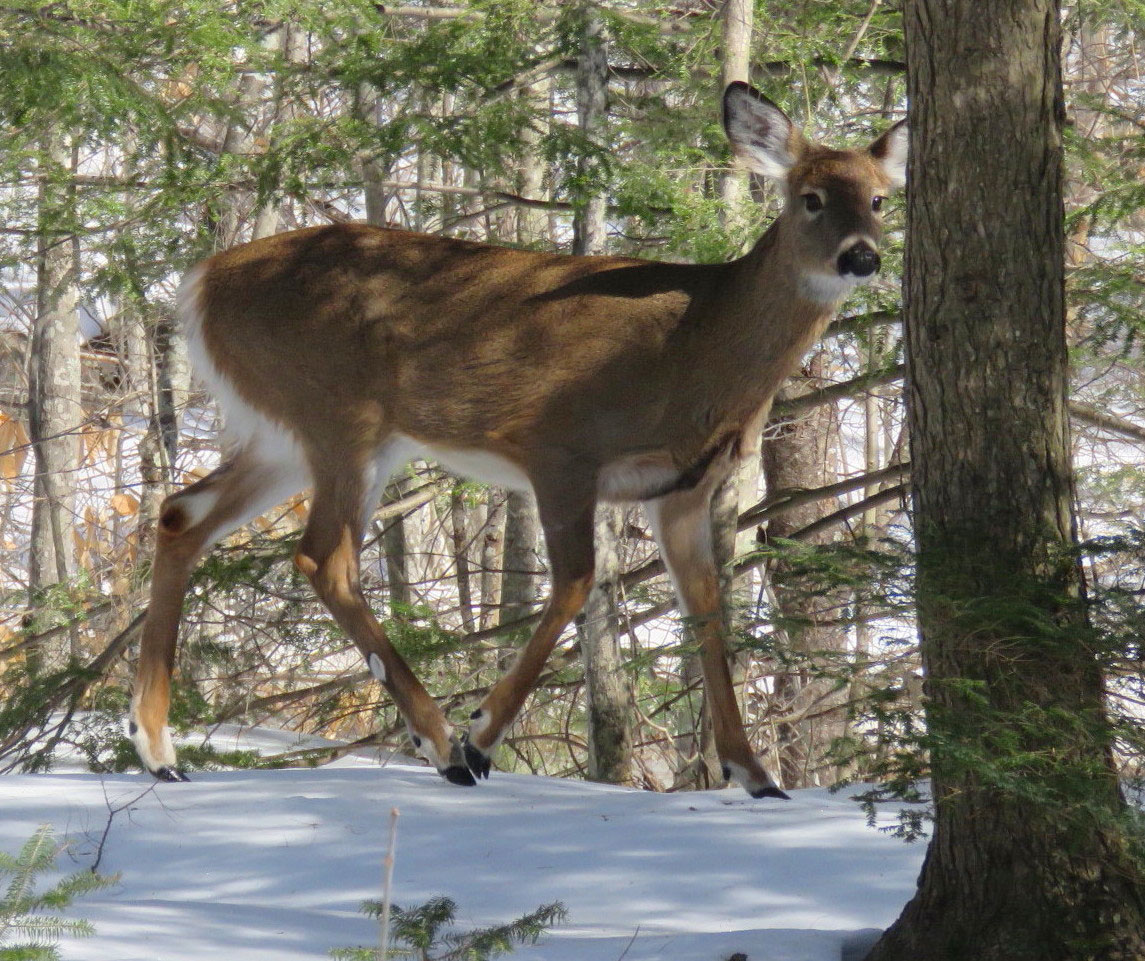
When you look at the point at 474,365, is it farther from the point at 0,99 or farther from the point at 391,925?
the point at 391,925

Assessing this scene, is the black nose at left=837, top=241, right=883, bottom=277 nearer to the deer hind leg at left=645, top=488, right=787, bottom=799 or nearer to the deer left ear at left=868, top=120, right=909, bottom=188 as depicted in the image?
the deer left ear at left=868, top=120, right=909, bottom=188

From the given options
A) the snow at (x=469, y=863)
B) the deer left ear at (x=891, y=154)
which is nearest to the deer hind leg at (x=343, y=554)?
the snow at (x=469, y=863)

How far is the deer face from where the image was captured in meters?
5.83

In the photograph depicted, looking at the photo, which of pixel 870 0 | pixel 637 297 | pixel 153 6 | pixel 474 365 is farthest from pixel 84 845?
pixel 870 0

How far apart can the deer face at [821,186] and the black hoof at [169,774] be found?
3.23 meters

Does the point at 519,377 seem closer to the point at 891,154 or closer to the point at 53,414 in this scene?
the point at 891,154

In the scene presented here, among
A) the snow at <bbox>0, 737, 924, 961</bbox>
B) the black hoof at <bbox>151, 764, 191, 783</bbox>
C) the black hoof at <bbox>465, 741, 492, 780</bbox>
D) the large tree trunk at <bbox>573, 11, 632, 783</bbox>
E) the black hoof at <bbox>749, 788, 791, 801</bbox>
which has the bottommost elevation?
the snow at <bbox>0, 737, 924, 961</bbox>

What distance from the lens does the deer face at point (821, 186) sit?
19.1ft

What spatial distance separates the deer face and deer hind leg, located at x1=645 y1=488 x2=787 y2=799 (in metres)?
1.05

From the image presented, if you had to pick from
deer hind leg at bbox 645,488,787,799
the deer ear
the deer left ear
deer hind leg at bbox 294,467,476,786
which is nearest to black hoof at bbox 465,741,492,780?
deer hind leg at bbox 294,467,476,786

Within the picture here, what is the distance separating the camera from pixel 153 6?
702 centimetres

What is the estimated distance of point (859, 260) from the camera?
568 centimetres

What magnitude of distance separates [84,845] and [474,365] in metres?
2.48

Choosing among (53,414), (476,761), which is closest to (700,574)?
(476,761)
